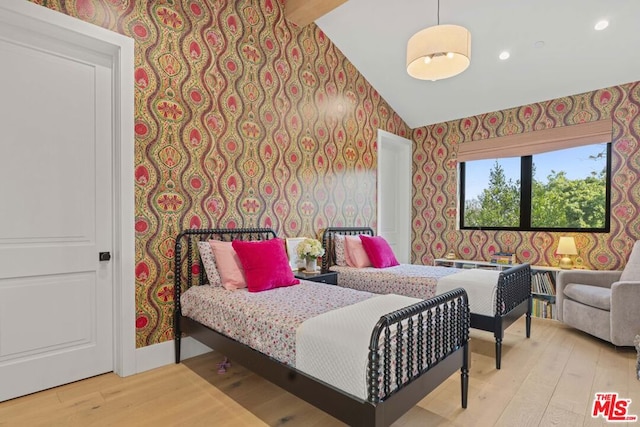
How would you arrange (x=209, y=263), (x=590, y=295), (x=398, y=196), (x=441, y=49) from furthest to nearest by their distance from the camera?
(x=398, y=196), (x=590, y=295), (x=209, y=263), (x=441, y=49)

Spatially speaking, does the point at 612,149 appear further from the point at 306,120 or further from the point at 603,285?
the point at 306,120

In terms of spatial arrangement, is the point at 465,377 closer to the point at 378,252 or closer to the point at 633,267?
the point at 378,252

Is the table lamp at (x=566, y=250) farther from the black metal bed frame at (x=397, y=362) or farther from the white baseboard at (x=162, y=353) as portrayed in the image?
the white baseboard at (x=162, y=353)

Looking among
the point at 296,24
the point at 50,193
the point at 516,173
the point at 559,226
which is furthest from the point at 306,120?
the point at 559,226

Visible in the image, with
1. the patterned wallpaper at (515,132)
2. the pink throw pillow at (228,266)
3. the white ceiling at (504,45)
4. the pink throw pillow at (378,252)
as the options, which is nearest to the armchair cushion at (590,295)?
the patterned wallpaper at (515,132)

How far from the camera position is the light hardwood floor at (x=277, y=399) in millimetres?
2023

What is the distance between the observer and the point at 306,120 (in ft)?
12.9

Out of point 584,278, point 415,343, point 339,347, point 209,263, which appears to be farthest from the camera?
point 584,278

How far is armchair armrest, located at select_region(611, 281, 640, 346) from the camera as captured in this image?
9.80 feet

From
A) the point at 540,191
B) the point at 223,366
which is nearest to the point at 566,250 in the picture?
the point at 540,191

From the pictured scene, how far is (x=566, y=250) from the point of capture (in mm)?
4016

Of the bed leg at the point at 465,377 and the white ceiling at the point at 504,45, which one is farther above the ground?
the white ceiling at the point at 504,45

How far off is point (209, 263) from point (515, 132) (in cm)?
424

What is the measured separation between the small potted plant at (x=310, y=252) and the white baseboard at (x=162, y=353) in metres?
1.23
